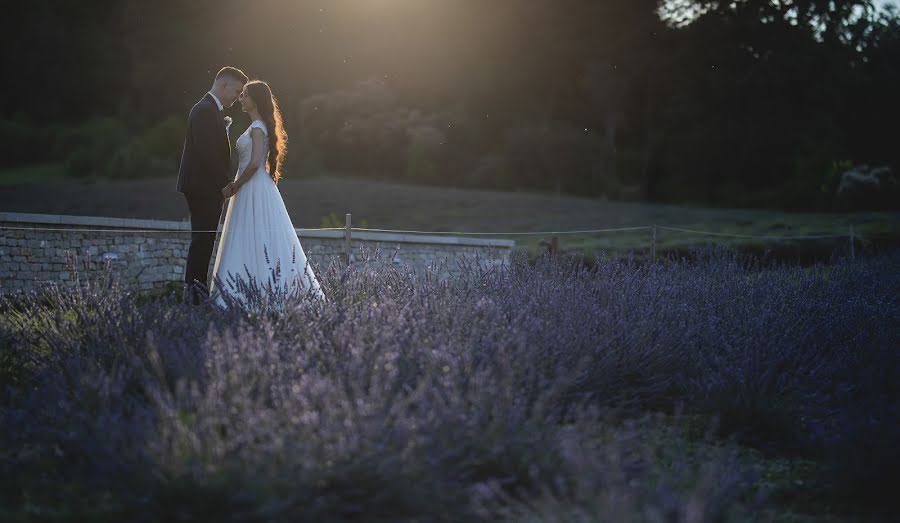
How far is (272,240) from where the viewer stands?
5801 millimetres

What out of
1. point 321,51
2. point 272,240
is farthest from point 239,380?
point 321,51

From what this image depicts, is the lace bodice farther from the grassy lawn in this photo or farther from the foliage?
the foliage

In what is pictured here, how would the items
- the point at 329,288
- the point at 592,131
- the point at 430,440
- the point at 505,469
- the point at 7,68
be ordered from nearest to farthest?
the point at 430,440, the point at 505,469, the point at 329,288, the point at 7,68, the point at 592,131

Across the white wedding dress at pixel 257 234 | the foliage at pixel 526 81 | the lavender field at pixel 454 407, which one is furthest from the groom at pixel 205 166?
the foliage at pixel 526 81

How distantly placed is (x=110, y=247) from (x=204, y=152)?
439cm

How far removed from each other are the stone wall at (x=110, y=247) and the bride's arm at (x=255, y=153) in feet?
6.62

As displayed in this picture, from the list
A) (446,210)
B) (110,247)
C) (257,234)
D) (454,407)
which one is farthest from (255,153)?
(446,210)

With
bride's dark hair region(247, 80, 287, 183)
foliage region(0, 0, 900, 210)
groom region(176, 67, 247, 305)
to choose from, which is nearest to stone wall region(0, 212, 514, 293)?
bride's dark hair region(247, 80, 287, 183)

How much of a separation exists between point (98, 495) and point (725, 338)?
2.89m

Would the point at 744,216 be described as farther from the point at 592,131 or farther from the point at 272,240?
the point at 272,240

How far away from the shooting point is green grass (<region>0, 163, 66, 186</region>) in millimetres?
22719

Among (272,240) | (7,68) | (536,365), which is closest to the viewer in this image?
(536,365)

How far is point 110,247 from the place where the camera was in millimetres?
9609

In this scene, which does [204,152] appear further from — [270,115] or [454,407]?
[454,407]
